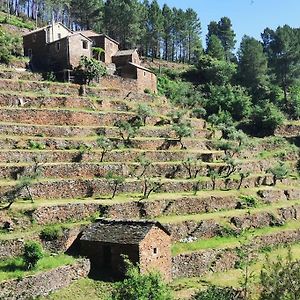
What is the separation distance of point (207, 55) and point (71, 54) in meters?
27.3

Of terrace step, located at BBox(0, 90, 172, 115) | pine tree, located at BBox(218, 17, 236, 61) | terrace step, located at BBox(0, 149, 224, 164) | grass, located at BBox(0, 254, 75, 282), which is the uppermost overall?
pine tree, located at BBox(218, 17, 236, 61)

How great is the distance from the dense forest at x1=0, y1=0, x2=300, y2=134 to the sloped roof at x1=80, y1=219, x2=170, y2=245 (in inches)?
989

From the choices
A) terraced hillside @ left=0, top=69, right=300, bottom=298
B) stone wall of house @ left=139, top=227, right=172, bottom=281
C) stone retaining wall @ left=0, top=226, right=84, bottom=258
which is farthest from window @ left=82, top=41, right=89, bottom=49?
stone wall of house @ left=139, top=227, right=172, bottom=281

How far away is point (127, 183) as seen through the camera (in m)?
35.7

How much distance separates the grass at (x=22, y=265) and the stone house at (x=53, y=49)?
25397 mm

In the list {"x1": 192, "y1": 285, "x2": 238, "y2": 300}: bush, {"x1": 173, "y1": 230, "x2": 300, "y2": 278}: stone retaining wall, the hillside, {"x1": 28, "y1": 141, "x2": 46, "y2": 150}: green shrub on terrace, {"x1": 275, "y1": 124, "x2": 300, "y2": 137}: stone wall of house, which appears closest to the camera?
{"x1": 192, "y1": 285, "x2": 238, "y2": 300}: bush

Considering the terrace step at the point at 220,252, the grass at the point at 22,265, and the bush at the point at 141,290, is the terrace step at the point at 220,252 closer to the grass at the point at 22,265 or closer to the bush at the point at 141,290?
the grass at the point at 22,265

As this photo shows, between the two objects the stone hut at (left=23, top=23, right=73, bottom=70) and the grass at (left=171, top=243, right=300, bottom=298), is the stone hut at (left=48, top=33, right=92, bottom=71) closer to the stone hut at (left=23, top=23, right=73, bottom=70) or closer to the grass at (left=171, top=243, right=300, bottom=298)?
the stone hut at (left=23, top=23, right=73, bottom=70)

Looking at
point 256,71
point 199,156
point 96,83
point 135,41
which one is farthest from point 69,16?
point 199,156

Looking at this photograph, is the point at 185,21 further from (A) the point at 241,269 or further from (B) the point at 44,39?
(A) the point at 241,269

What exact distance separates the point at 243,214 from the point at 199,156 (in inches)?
302

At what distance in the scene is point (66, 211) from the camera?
31031 mm

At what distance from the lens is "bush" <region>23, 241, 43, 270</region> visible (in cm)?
2592

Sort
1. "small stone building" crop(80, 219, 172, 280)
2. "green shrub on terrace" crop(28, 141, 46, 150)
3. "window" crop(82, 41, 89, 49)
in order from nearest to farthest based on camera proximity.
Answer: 1. "small stone building" crop(80, 219, 172, 280)
2. "green shrub on terrace" crop(28, 141, 46, 150)
3. "window" crop(82, 41, 89, 49)
